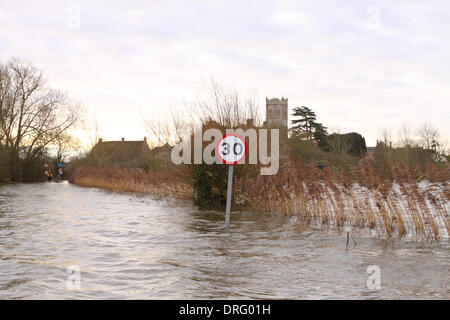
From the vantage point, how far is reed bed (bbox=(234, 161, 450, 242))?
1081 centimetres

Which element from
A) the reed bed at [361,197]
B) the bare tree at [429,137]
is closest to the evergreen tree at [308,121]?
the bare tree at [429,137]

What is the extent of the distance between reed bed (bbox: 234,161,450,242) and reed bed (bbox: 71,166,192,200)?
395cm

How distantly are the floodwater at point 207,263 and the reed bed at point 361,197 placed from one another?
80 cm

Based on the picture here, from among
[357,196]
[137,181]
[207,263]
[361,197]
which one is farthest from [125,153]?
[207,263]

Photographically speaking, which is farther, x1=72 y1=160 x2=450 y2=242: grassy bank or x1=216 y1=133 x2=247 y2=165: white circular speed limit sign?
x1=216 y1=133 x2=247 y2=165: white circular speed limit sign

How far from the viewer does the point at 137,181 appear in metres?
30.3

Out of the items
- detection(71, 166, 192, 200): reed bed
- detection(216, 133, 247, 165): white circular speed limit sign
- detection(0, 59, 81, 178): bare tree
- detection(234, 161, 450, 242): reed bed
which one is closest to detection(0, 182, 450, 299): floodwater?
detection(234, 161, 450, 242): reed bed

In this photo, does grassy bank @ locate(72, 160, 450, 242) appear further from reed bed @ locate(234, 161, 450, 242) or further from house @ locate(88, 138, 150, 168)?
house @ locate(88, 138, 150, 168)

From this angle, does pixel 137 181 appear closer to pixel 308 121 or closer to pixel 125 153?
pixel 308 121

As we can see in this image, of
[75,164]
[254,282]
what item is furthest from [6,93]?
[254,282]

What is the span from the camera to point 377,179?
11.9 m

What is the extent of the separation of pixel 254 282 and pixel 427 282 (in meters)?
2.45

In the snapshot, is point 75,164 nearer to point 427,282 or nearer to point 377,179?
point 377,179
